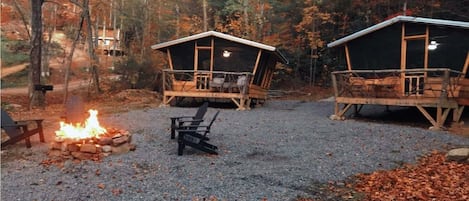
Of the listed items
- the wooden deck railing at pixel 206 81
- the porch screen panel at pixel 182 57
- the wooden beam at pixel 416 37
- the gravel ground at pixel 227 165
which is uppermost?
the wooden beam at pixel 416 37

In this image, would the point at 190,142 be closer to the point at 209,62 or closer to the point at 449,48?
the point at 449,48

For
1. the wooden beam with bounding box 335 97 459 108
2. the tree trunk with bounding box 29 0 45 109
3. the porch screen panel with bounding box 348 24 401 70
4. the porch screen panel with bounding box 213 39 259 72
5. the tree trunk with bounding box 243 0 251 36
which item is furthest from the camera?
the tree trunk with bounding box 243 0 251 36

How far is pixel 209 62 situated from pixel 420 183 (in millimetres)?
11168

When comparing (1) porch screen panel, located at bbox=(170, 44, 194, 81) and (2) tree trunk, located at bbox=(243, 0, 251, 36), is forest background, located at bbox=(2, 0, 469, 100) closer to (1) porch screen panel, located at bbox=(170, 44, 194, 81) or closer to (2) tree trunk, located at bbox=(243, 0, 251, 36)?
(2) tree trunk, located at bbox=(243, 0, 251, 36)

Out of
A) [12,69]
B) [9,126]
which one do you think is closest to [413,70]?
[9,126]

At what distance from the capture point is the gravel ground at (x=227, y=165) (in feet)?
14.1

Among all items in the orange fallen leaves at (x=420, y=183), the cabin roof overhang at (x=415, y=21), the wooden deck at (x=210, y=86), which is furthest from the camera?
the wooden deck at (x=210, y=86)

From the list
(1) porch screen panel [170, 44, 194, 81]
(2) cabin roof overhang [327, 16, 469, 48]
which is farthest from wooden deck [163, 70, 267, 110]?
(2) cabin roof overhang [327, 16, 469, 48]

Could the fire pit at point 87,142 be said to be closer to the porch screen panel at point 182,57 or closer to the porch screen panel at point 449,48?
the porch screen panel at point 182,57

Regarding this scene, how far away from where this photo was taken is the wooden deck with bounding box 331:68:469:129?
9312mm

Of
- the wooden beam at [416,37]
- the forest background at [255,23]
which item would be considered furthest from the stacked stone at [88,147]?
the forest background at [255,23]

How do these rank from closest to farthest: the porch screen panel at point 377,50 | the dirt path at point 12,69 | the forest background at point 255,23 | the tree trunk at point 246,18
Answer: the porch screen panel at point 377,50, the forest background at point 255,23, the tree trunk at point 246,18, the dirt path at point 12,69

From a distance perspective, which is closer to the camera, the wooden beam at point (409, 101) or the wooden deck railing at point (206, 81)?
the wooden beam at point (409, 101)

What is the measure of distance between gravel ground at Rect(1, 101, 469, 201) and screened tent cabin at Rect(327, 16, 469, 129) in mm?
1274
